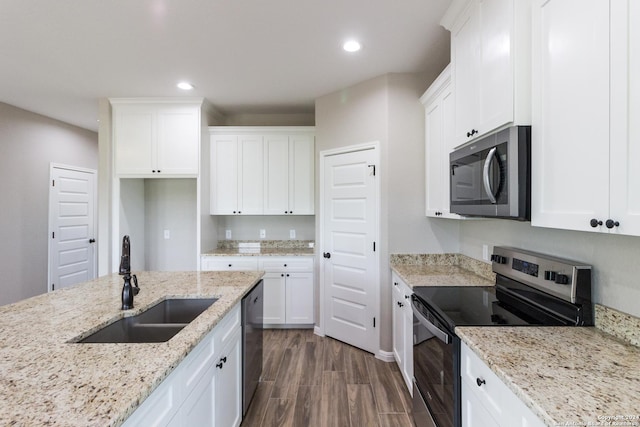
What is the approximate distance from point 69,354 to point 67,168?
477cm

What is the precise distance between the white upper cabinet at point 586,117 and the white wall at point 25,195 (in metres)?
5.38

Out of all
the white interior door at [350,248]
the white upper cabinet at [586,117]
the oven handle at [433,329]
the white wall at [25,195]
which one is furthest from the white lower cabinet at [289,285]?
the white wall at [25,195]

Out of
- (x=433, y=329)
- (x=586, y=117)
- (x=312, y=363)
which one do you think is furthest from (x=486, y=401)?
(x=312, y=363)

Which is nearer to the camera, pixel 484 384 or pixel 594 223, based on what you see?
pixel 594 223

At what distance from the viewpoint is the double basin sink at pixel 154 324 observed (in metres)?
1.44

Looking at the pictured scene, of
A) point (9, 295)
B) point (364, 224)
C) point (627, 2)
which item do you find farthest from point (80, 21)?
point (9, 295)

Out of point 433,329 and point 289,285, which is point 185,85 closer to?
point 289,285

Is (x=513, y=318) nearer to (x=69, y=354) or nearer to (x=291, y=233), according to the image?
(x=69, y=354)

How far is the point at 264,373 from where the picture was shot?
2.70 m

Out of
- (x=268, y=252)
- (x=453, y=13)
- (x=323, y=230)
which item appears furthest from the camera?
(x=268, y=252)

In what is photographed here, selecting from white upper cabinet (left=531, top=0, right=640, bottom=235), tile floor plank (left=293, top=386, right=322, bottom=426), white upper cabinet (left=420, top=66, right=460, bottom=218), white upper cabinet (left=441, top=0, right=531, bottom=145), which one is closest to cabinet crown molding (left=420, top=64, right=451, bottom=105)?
white upper cabinet (left=420, top=66, right=460, bottom=218)

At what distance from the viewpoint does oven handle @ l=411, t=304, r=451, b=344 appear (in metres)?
1.42

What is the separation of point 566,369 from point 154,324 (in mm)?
1770

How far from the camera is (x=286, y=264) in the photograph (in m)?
3.69
